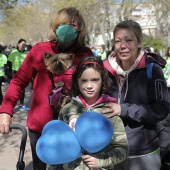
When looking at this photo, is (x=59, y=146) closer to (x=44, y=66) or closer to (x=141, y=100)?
(x=141, y=100)

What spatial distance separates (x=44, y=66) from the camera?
2.36m

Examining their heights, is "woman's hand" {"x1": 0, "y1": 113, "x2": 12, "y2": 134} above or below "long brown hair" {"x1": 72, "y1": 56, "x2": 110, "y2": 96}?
below

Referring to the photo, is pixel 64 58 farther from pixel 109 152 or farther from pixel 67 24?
pixel 109 152

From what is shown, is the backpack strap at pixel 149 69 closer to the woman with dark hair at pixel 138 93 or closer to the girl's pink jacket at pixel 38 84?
the woman with dark hair at pixel 138 93

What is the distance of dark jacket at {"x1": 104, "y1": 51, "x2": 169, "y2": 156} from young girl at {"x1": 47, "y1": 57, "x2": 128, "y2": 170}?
15 cm

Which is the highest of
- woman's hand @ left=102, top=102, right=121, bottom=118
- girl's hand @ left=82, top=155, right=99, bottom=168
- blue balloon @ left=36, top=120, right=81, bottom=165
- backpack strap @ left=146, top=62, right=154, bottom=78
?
→ backpack strap @ left=146, top=62, right=154, bottom=78

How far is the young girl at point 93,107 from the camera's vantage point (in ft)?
6.15

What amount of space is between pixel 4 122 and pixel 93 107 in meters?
0.66

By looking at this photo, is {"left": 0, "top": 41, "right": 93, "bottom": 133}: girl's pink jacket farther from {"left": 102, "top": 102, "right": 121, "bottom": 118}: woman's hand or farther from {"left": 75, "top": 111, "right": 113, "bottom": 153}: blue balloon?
{"left": 75, "top": 111, "right": 113, "bottom": 153}: blue balloon

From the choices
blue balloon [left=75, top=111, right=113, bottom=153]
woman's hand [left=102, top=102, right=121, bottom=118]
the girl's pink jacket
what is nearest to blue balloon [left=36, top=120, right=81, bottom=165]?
blue balloon [left=75, top=111, right=113, bottom=153]

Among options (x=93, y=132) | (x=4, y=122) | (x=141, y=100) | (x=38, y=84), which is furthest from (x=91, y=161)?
(x=38, y=84)

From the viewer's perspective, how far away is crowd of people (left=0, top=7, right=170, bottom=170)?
77.5 inches

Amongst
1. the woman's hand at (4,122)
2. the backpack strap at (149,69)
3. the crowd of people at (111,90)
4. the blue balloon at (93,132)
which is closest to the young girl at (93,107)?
the crowd of people at (111,90)

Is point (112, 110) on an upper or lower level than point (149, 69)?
lower
